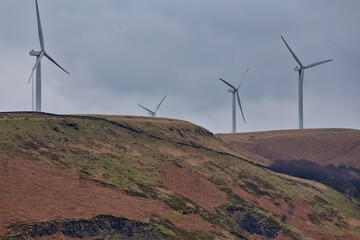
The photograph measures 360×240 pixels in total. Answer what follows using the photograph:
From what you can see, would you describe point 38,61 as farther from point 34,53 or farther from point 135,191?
point 135,191

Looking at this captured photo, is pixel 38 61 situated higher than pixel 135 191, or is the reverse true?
pixel 38 61

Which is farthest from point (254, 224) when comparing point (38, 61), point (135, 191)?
point (38, 61)

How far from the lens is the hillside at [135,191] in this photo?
12369 centimetres

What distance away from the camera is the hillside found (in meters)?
124

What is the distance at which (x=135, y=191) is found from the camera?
477ft

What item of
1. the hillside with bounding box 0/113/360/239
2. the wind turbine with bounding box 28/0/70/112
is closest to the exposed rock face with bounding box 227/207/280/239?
the hillside with bounding box 0/113/360/239

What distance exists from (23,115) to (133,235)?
178ft

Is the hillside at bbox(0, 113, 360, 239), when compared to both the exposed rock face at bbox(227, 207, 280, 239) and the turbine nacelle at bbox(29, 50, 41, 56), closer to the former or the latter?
the exposed rock face at bbox(227, 207, 280, 239)

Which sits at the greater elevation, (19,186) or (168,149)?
(168,149)

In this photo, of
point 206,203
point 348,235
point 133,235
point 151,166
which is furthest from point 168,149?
point 133,235

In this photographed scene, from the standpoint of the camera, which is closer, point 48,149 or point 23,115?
point 48,149

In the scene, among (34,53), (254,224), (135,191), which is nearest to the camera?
(135,191)

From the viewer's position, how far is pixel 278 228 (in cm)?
15712

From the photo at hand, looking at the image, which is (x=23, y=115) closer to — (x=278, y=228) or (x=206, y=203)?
(x=206, y=203)
